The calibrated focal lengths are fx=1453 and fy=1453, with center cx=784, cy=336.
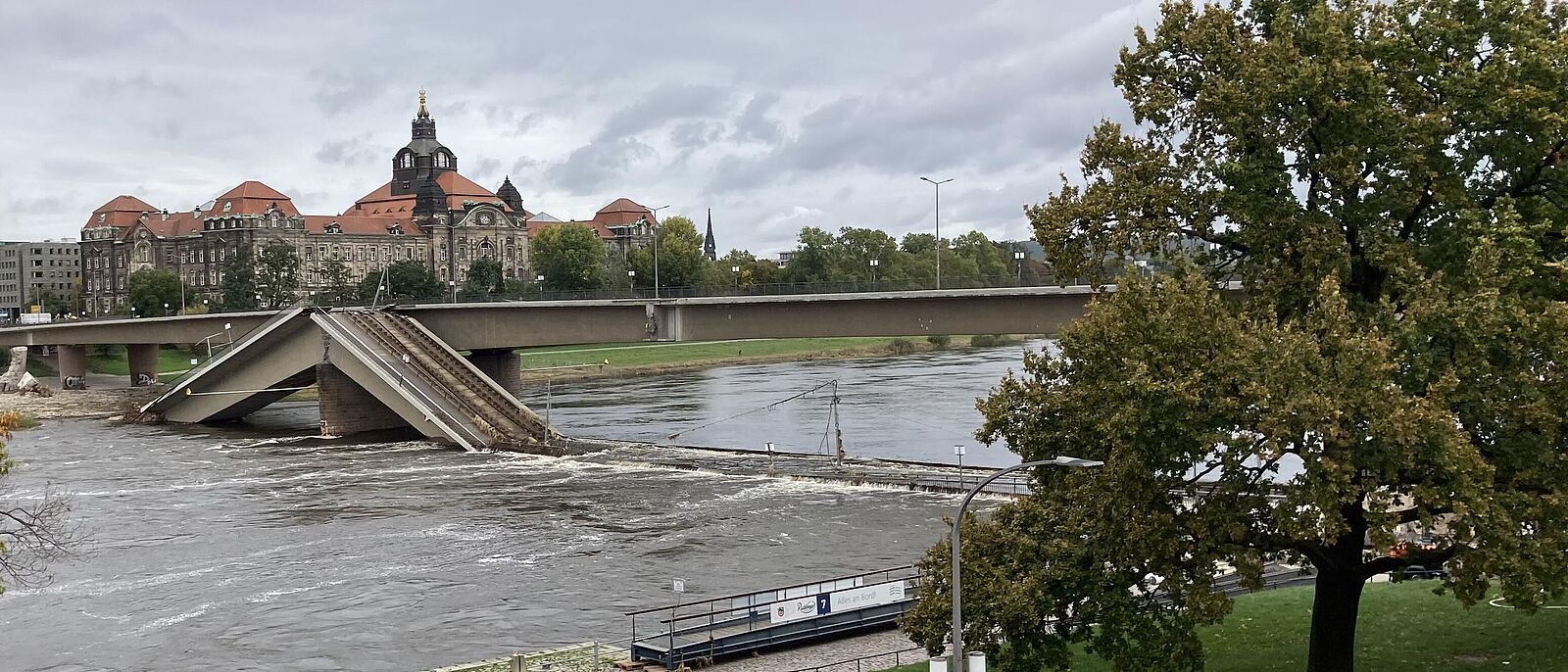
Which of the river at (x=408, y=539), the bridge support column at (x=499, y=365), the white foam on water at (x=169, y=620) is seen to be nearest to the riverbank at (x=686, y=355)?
the bridge support column at (x=499, y=365)

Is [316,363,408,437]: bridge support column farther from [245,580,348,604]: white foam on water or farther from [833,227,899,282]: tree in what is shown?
[833,227,899,282]: tree

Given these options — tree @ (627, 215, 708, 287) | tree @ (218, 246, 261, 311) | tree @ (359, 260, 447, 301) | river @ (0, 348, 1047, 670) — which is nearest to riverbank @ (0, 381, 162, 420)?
river @ (0, 348, 1047, 670)

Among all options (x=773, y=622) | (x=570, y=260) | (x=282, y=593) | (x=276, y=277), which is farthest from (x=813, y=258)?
(x=773, y=622)

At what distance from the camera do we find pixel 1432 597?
3009cm

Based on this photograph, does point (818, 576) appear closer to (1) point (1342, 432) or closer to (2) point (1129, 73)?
(2) point (1129, 73)

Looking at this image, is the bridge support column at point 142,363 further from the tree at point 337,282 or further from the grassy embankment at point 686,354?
the grassy embankment at point 686,354

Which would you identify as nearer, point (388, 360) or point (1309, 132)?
point (1309, 132)

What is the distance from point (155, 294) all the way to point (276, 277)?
1587 cm

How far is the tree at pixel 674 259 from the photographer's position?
6614 inches

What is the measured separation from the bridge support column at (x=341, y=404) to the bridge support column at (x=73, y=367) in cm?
4599

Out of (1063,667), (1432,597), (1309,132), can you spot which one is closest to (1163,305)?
(1309,132)

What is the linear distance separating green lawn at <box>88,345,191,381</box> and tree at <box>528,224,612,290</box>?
41.0 meters

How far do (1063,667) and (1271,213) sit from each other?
7548 mm

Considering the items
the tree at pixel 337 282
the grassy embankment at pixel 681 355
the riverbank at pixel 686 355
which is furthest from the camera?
the tree at pixel 337 282
